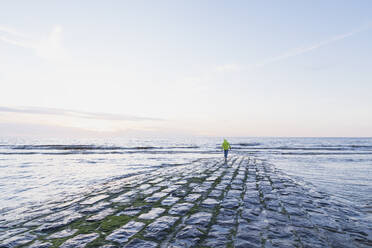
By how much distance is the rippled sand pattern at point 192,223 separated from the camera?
321 cm

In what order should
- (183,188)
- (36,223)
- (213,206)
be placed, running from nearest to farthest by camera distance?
(36,223), (213,206), (183,188)

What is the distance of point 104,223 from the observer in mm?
3906

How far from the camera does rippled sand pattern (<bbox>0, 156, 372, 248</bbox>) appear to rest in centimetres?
321

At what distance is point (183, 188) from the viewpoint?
7.03 m

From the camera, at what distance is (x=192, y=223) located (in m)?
3.86

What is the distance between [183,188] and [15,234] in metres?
4.36

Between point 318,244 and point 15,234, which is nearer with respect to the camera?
point 318,244

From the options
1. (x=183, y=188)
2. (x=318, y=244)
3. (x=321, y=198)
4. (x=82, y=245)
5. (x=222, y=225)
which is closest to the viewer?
(x=82, y=245)

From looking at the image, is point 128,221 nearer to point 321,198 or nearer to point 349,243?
point 349,243

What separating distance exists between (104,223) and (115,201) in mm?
1659

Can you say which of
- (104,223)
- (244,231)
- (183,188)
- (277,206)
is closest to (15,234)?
(104,223)

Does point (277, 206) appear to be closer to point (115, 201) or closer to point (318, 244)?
point (318, 244)

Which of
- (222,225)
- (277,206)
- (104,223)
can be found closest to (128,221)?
(104,223)

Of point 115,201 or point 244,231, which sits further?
point 115,201
